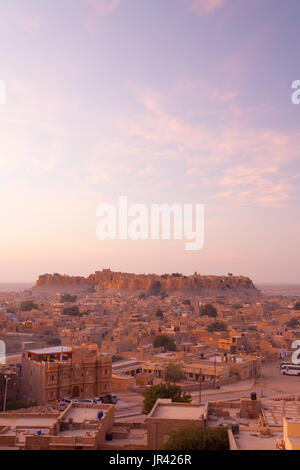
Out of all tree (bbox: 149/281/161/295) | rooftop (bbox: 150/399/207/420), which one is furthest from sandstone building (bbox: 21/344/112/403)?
tree (bbox: 149/281/161/295)

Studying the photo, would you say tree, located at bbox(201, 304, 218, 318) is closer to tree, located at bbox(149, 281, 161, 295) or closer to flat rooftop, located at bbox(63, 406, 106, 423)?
tree, located at bbox(149, 281, 161, 295)

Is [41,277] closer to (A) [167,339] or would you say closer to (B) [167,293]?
(B) [167,293]

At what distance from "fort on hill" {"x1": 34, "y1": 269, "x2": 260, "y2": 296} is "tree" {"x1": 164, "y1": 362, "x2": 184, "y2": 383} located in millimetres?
74369

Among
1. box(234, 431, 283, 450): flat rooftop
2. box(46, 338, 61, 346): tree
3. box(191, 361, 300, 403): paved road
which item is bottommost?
box(191, 361, 300, 403): paved road

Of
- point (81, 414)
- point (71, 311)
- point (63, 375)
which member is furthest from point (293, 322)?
point (81, 414)

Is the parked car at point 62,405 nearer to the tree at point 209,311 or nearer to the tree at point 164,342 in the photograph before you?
the tree at point 164,342

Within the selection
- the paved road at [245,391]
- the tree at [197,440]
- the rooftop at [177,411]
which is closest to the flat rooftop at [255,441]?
the tree at [197,440]

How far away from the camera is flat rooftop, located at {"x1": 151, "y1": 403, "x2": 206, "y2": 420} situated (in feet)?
39.8

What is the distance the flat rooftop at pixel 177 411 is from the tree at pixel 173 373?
12.1 metres

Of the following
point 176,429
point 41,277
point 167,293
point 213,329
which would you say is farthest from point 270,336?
point 41,277

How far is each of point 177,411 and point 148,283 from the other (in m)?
89.8

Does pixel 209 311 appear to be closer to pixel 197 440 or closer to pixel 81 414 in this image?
pixel 81 414

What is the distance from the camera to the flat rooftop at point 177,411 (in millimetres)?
12125
